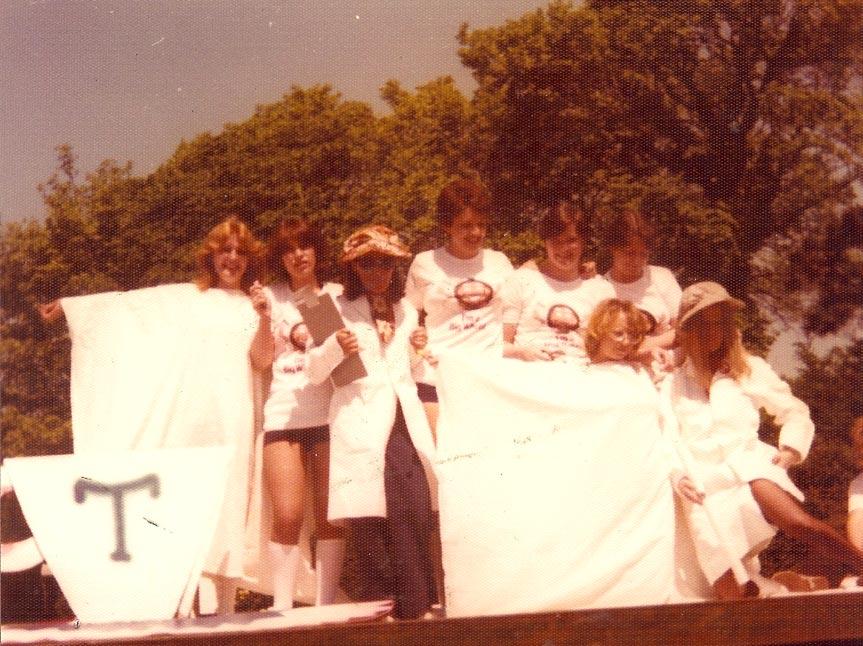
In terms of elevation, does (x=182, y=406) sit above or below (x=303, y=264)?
below

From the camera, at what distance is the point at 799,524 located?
3.74m

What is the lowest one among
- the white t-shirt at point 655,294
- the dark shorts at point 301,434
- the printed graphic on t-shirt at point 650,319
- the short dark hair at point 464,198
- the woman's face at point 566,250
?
the dark shorts at point 301,434

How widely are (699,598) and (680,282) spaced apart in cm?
156

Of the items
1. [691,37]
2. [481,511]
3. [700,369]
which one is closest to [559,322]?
[700,369]

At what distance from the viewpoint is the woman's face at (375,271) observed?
4.14 meters

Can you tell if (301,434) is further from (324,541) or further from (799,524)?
(799,524)

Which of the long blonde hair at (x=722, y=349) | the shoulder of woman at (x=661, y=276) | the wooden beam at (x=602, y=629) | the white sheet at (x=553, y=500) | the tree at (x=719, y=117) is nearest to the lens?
the wooden beam at (x=602, y=629)

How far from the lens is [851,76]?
5.08 meters

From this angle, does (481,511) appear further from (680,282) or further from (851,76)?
(851,76)

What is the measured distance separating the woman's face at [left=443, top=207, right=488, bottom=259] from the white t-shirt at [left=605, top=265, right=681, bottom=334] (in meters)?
0.53

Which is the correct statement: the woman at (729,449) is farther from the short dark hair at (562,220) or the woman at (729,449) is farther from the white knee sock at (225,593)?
the white knee sock at (225,593)

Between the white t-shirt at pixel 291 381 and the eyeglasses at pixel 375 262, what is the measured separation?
6.9 inches

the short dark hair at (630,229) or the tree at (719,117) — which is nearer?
the short dark hair at (630,229)

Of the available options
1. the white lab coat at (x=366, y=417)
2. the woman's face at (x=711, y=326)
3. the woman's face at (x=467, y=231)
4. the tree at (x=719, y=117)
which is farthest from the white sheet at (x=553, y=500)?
the tree at (x=719, y=117)
